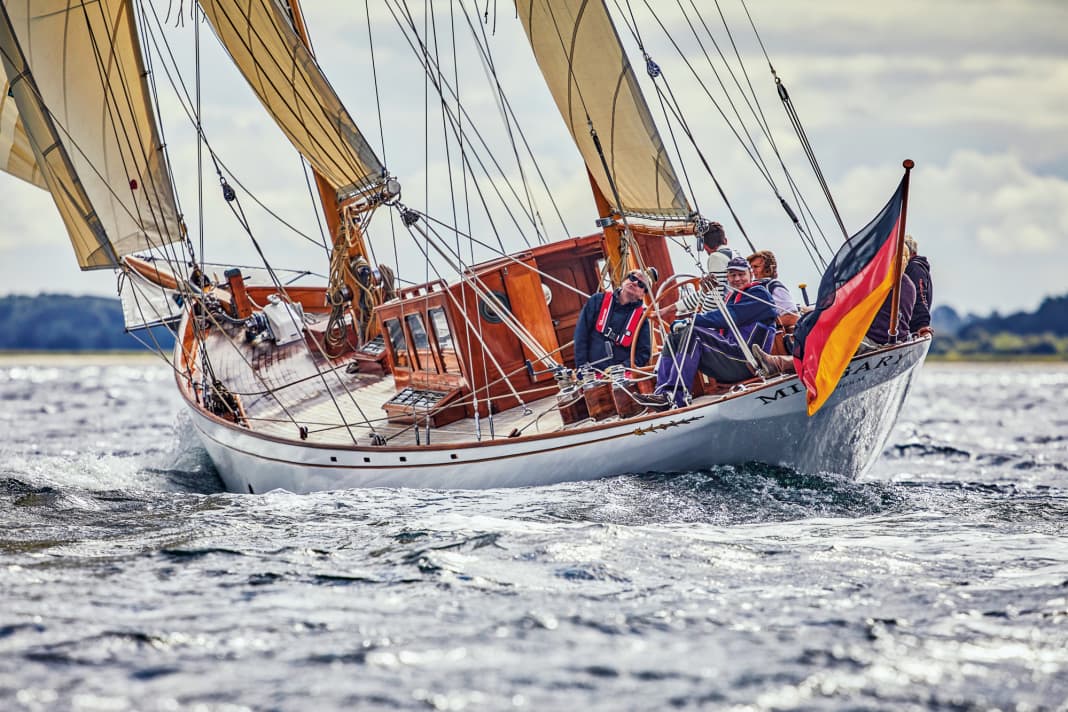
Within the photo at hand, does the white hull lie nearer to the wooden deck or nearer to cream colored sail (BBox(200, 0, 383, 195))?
the wooden deck

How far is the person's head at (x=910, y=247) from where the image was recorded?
35.5 feet

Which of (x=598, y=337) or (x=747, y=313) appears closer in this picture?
(x=747, y=313)

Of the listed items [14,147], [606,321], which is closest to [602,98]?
[606,321]

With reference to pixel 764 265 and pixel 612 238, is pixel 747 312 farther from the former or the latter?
pixel 612 238

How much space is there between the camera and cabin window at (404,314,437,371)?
12.6m

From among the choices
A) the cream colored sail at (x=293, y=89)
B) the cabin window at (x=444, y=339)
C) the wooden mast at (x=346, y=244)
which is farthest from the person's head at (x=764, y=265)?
the wooden mast at (x=346, y=244)

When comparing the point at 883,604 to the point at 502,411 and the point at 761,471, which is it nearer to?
the point at 761,471

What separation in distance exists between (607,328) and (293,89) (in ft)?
17.8

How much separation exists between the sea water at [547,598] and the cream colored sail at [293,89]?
4.99m

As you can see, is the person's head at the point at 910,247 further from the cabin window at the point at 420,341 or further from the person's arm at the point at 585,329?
the cabin window at the point at 420,341

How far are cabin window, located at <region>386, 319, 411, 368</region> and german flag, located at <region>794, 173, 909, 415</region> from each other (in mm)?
5183

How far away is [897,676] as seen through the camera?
4930 mm

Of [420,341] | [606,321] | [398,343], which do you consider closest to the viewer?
[606,321]

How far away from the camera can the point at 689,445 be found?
32.4ft
